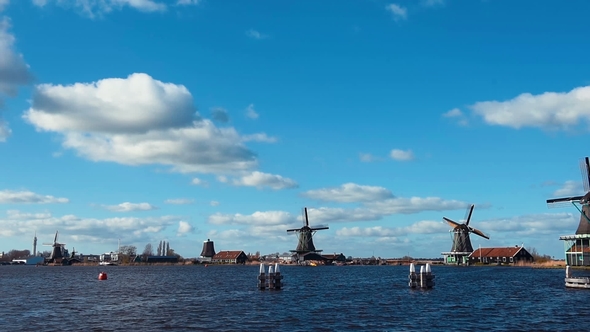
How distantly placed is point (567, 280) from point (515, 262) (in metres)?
95.3

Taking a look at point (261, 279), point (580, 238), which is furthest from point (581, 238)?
point (261, 279)

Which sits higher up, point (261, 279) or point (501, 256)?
point (501, 256)

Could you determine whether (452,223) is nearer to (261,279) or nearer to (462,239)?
(462,239)

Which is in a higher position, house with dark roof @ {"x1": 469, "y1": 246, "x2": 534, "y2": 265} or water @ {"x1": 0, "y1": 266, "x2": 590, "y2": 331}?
house with dark roof @ {"x1": 469, "y1": 246, "x2": 534, "y2": 265}

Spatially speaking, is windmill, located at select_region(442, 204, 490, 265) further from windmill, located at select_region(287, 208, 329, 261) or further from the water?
the water

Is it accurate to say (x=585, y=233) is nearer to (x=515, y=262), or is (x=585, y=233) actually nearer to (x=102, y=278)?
(x=515, y=262)

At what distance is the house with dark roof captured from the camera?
14838cm

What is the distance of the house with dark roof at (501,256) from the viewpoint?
148375 millimetres

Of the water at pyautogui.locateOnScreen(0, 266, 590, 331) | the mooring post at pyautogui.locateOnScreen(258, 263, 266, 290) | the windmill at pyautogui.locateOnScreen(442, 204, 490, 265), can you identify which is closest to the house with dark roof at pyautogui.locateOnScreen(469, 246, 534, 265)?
the windmill at pyautogui.locateOnScreen(442, 204, 490, 265)

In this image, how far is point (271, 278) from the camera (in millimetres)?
58250

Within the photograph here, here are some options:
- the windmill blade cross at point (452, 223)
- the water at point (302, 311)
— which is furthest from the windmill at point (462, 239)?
the water at point (302, 311)

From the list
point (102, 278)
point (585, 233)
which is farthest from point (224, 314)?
point (585, 233)

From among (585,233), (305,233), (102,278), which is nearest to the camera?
(102,278)

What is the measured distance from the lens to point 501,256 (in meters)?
151
